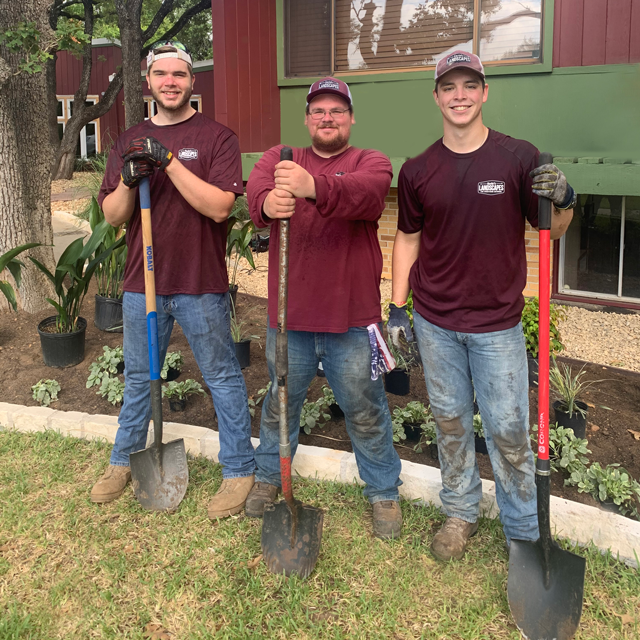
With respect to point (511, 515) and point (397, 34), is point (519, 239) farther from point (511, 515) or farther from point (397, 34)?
point (397, 34)

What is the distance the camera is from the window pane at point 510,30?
653cm

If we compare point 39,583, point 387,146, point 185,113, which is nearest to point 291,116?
point 387,146

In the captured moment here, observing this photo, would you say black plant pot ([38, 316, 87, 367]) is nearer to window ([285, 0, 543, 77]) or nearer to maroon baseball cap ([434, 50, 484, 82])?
maroon baseball cap ([434, 50, 484, 82])

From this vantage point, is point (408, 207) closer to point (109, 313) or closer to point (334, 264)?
point (334, 264)

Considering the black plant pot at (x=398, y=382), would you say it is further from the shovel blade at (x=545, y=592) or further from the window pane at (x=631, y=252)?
the window pane at (x=631, y=252)

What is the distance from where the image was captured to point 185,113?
3188 millimetres

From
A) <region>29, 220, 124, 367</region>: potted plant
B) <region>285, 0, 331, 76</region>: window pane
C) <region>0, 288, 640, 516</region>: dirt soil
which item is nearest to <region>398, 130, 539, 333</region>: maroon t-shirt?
<region>0, 288, 640, 516</region>: dirt soil

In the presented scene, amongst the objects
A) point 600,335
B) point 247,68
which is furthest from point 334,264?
point 247,68

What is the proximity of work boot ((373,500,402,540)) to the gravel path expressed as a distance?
2.95 metres

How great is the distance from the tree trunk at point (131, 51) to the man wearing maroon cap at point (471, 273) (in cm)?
1404

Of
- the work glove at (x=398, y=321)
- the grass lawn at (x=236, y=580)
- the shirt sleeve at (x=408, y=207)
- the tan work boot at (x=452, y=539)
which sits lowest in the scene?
the grass lawn at (x=236, y=580)

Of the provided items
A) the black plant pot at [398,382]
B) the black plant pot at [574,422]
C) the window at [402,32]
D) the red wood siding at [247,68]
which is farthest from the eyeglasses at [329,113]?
the red wood siding at [247,68]

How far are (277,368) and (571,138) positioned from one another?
4919 millimetres

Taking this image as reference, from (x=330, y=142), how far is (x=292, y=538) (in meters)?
1.75
